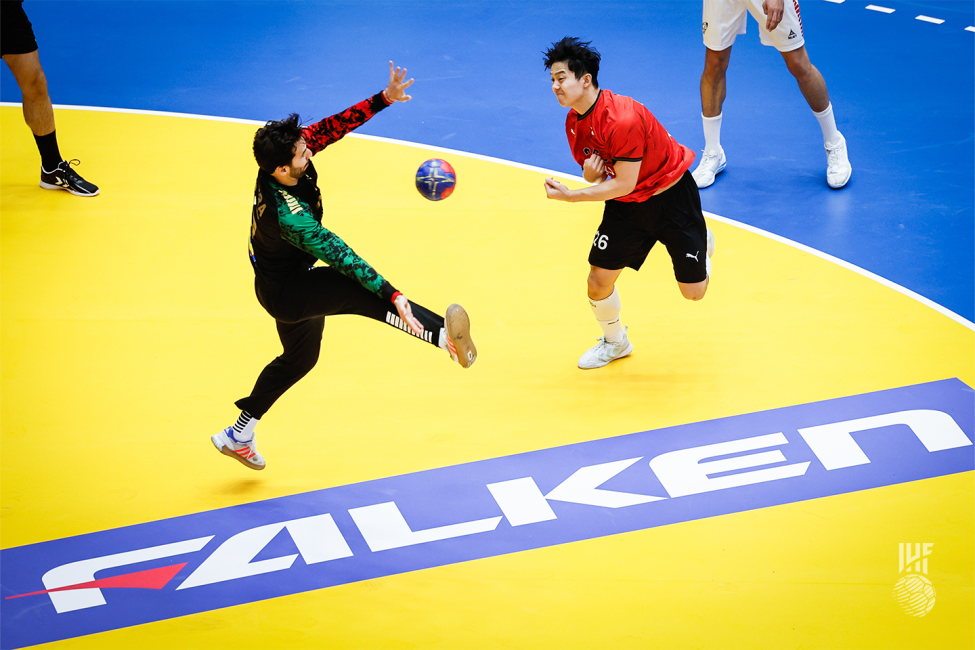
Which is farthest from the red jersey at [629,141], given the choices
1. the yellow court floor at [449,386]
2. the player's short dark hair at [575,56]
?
the yellow court floor at [449,386]

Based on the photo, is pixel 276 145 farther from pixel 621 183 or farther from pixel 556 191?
pixel 621 183

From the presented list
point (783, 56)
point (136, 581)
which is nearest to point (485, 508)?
point (136, 581)

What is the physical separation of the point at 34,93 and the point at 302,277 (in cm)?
437

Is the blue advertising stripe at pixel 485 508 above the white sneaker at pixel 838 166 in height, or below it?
below

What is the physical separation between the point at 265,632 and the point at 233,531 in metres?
0.72

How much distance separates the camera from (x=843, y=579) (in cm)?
434

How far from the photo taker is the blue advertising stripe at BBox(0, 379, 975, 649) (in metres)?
4.43

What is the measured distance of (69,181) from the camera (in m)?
7.57

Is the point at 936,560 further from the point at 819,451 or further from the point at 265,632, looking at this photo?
the point at 265,632

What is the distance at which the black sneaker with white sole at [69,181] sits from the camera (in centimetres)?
757

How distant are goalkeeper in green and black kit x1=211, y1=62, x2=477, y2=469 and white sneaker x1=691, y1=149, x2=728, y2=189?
11.7 feet

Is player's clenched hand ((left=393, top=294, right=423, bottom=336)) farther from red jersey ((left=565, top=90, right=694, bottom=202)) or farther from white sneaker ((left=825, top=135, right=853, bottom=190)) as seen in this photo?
white sneaker ((left=825, top=135, right=853, bottom=190))

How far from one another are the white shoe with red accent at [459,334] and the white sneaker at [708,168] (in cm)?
393

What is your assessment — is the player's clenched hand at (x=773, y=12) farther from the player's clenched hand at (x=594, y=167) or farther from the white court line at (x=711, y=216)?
the player's clenched hand at (x=594, y=167)
